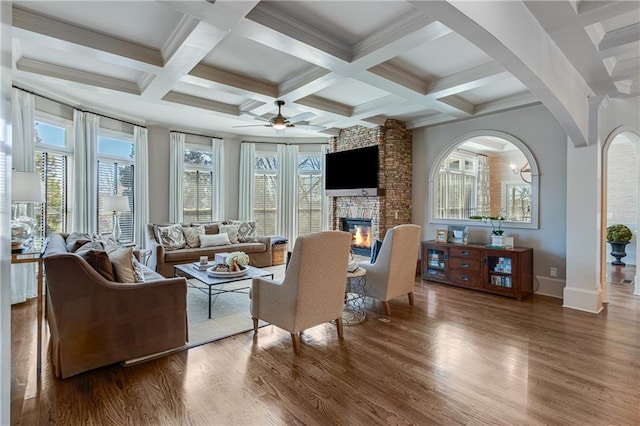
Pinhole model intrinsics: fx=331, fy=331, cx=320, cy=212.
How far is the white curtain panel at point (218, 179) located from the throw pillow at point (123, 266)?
476 cm

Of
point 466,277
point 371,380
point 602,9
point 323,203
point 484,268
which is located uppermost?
point 602,9

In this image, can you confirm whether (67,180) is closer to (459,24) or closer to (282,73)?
(282,73)

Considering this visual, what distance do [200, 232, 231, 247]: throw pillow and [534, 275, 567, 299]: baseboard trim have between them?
5.30 m

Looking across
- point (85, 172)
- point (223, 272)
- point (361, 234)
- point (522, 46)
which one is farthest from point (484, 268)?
point (85, 172)

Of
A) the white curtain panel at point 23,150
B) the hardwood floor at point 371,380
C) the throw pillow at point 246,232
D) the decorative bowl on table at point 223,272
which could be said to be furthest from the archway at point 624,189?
the white curtain panel at point 23,150

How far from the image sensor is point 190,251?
5805 millimetres

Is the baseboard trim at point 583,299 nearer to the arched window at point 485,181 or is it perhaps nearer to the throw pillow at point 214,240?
the arched window at point 485,181

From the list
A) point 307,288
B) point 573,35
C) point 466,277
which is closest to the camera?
point 573,35

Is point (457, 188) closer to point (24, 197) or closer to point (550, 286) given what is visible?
point (550, 286)

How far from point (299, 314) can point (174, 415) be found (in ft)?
3.84

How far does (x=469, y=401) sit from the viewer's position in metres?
2.25

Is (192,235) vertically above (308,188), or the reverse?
(308,188)

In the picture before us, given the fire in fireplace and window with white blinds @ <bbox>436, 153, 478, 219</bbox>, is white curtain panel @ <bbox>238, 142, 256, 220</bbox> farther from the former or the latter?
window with white blinds @ <bbox>436, 153, 478, 219</bbox>

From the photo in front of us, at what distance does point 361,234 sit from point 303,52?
4282 millimetres
